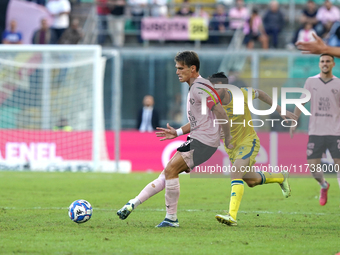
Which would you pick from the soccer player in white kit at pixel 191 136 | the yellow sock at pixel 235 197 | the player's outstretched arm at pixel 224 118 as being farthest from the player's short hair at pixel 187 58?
the yellow sock at pixel 235 197

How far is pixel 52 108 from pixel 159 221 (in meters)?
10.8

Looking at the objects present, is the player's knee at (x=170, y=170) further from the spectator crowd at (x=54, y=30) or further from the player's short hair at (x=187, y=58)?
the spectator crowd at (x=54, y=30)

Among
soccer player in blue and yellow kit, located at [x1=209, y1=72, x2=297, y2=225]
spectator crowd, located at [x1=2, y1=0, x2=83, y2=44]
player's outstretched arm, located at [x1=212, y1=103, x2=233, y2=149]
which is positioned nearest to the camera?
player's outstretched arm, located at [x1=212, y1=103, x2=233, y2=149]

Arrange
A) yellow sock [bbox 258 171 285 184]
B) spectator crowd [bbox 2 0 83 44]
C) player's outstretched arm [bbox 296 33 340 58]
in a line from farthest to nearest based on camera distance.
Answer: spectator crowd [bbox 2 0 83 44], yellow sock [bbox 258 171 285 184], player's outstretched arm [bbox 296 33 340 58]

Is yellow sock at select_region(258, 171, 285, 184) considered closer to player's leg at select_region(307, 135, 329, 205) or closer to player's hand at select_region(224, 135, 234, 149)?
player's hand at select_region(224, 135, 234, 149)

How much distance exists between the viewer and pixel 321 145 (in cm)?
956

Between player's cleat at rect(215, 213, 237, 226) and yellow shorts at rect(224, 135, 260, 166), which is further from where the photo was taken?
yellow shorts at rect(224, 135, 260, 166)

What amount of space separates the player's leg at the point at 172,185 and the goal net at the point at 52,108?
9.39 meters

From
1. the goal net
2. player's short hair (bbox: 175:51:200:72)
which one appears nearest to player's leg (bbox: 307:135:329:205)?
player's short hair (bbox: 175:51:200:72)

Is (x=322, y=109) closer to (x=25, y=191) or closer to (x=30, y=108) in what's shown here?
(x=25, y=191)

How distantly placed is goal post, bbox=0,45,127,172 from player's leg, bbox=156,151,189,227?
30.8 feet

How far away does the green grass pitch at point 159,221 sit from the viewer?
5.58 m

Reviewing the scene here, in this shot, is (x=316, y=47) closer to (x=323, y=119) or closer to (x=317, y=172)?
(x=323, y=119)

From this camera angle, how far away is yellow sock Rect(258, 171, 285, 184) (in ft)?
25.5
